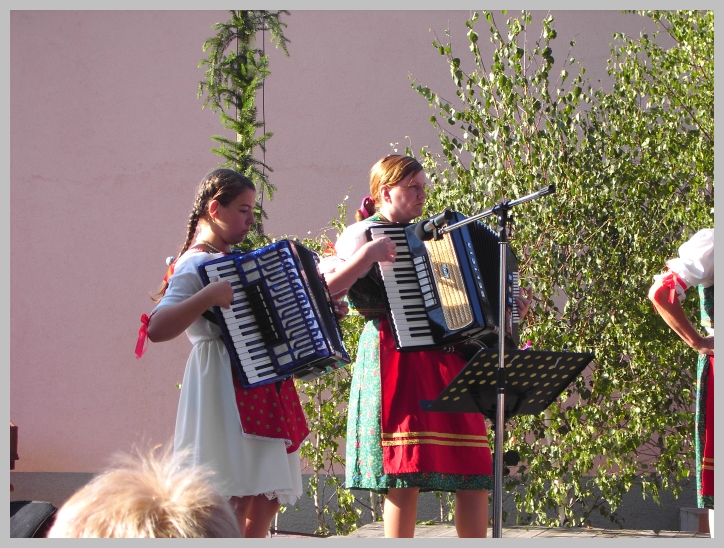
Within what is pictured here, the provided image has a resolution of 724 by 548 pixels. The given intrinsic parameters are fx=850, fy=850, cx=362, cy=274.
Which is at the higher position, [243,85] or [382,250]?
[243,85]

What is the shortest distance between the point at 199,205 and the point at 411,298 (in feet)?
2.54

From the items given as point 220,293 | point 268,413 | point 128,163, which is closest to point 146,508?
point 220,293

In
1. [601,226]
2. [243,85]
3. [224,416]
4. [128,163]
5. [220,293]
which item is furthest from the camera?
[128,163]

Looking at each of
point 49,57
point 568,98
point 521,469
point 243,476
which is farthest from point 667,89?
point 49,57

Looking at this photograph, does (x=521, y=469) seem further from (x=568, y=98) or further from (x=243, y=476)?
(x=243, y=476)

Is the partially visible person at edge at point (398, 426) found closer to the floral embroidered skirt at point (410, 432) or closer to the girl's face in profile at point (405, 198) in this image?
the floral embroidered skirt at point (410, 432)

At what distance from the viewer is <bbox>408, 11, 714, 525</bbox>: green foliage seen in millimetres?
4402

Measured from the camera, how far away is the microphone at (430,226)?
2715 millimetres

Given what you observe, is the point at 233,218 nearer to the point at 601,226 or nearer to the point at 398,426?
the point at 398,426

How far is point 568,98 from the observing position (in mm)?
4418

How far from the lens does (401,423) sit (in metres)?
2.89

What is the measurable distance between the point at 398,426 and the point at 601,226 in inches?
82.6

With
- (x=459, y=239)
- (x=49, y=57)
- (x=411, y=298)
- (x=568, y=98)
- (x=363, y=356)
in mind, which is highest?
(x=49, y=57)

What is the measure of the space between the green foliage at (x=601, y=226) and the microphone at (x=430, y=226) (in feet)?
5.67
